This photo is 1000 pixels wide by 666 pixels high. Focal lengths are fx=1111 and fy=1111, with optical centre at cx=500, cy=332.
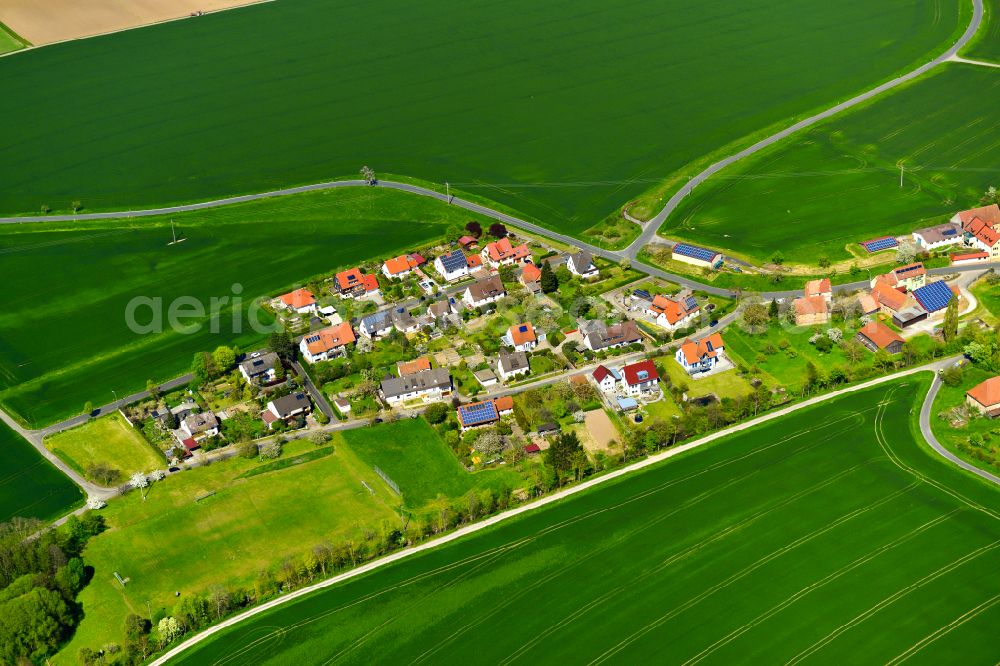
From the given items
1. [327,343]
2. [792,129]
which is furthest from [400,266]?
[792,129]

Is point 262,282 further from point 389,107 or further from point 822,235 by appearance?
point 822,235

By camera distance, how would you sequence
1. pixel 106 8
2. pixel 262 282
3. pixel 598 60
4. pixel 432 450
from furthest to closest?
pixel 106 8, pixel 598 60, pixel 262 282, pixel 432 450

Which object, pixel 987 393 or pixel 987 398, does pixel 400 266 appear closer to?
pixel 987 393

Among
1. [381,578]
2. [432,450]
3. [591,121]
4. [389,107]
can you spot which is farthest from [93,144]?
[381,578]

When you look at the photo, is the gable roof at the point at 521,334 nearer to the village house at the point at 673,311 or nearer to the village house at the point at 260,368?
the village house at the point at 673,311

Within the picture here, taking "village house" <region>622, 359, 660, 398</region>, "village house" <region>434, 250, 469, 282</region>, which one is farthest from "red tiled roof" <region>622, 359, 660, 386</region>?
"village house" <region>434, 250, 469, 282</region>

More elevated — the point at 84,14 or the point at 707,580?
the point at 84,14
